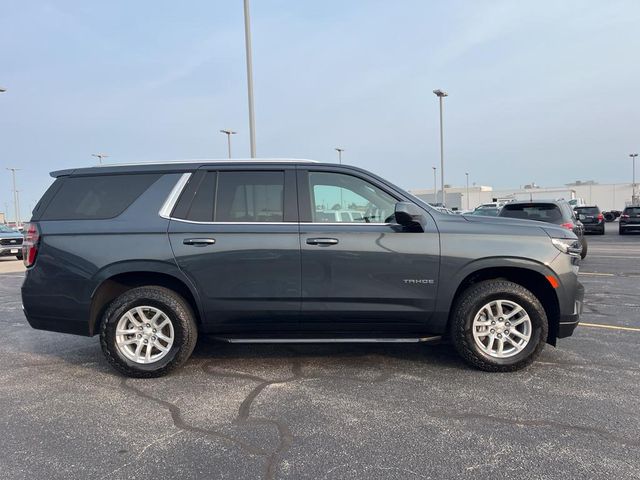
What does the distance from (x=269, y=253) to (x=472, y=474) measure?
91.5 inches

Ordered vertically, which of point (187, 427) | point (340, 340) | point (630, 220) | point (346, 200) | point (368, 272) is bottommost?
point (187, 427)

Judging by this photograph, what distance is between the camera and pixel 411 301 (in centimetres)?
426

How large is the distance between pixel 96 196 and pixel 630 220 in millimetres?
24738

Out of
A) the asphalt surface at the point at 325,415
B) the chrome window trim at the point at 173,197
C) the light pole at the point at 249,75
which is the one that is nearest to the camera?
the asphalt surface at the point at 325,415

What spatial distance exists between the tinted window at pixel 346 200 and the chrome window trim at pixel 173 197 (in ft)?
3.83

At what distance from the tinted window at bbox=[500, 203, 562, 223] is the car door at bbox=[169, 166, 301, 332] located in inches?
312

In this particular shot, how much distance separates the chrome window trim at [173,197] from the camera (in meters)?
4.37

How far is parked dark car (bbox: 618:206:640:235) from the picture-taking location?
74.3ft

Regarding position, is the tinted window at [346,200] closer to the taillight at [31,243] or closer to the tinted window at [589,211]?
the taillight at [31,243]

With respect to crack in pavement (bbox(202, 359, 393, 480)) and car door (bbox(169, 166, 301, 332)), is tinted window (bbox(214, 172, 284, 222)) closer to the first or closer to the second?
car door (bbox(169, 166, 301, 332))

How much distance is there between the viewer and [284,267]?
425 centimetres

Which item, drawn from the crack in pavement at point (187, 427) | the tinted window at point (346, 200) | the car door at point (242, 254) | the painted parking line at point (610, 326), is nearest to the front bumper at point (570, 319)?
the tinted window at point (346, 200)

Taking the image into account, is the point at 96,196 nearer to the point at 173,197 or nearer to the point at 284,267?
the point at 173,197

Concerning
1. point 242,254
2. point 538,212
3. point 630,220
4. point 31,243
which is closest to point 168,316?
point 242,254
